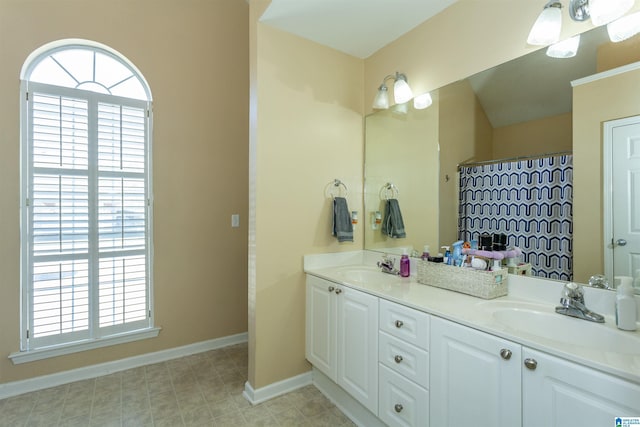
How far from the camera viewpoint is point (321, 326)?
205 cm

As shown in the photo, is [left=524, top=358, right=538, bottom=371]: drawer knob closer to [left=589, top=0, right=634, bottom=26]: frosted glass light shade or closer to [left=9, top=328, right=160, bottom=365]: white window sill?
[left=589, top=0, right=634, bottom=26]: frosted glass light shade

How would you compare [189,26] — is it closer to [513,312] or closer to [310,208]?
[310,208]

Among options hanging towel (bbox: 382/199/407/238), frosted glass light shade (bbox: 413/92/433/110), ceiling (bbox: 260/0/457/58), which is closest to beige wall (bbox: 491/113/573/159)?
frosted glass light shade (bbox: 413/92/433/110)

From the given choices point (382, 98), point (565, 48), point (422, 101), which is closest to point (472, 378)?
point (565, 48)

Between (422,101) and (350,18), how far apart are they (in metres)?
0.70

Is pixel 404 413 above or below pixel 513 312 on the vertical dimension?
below

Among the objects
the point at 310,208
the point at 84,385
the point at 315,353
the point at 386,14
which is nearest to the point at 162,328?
the point at 84,385

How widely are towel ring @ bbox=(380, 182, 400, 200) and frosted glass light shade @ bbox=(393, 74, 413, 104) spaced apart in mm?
588

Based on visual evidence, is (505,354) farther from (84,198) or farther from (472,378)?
(84,198)

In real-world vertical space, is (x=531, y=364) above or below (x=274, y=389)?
above

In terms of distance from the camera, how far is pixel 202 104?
271 centimetres

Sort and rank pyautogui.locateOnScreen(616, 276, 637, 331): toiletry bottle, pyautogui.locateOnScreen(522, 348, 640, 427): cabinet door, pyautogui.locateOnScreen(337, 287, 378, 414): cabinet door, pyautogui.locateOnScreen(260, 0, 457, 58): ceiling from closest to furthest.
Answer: pyautogui.locateOnScreen(522, 348, 640, 427): cabinet door, pyautogui.locateOnScreen(616, 276, 637, 331): toiletry bottle, pyautogui.locateOnScreen(337, 287, 378, 414): cabinet door, pyautogui.locateOnScreen(260, 0, 457, 58): ceiling

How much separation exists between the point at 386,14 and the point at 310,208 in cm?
133

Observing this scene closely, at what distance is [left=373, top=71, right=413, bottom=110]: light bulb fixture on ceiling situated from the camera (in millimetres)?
2084
